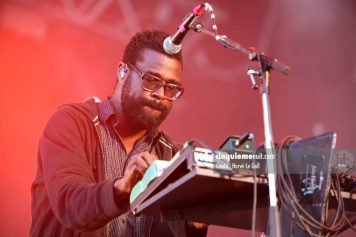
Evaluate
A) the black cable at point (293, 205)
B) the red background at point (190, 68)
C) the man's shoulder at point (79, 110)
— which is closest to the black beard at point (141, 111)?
the man's shoulder at point (79, 110)

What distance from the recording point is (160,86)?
8.21ft

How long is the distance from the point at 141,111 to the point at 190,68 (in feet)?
3.85

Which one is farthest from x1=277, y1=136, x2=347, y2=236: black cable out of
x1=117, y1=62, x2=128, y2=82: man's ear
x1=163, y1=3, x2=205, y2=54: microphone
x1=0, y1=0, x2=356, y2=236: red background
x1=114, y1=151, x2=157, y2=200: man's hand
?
x1=0, y1=0, x2=356, y2=236: red background

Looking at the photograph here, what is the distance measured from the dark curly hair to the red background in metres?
0.46

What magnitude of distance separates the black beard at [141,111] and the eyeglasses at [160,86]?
65 mm

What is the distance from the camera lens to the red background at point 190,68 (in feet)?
10.0

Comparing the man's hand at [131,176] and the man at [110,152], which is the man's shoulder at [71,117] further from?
the man's hand at [131,176]

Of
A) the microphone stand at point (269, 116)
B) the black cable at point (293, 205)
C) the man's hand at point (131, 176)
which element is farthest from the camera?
the man's hand at point (131, 176)

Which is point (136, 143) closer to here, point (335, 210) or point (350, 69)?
point (335, 210)

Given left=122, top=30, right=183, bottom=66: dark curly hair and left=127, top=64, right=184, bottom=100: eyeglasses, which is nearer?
left=127, top=64, right=184, bottom=100: eyeglasses

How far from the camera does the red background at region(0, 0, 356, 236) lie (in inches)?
121

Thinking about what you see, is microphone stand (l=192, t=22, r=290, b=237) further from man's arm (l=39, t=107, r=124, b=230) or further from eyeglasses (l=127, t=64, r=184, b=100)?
eyeglasses (l=127, t=64, r=184, b=100)

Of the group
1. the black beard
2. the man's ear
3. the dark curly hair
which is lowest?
the black beard

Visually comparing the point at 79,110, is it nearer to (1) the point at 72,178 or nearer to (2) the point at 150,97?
(2) the point at 150,97
